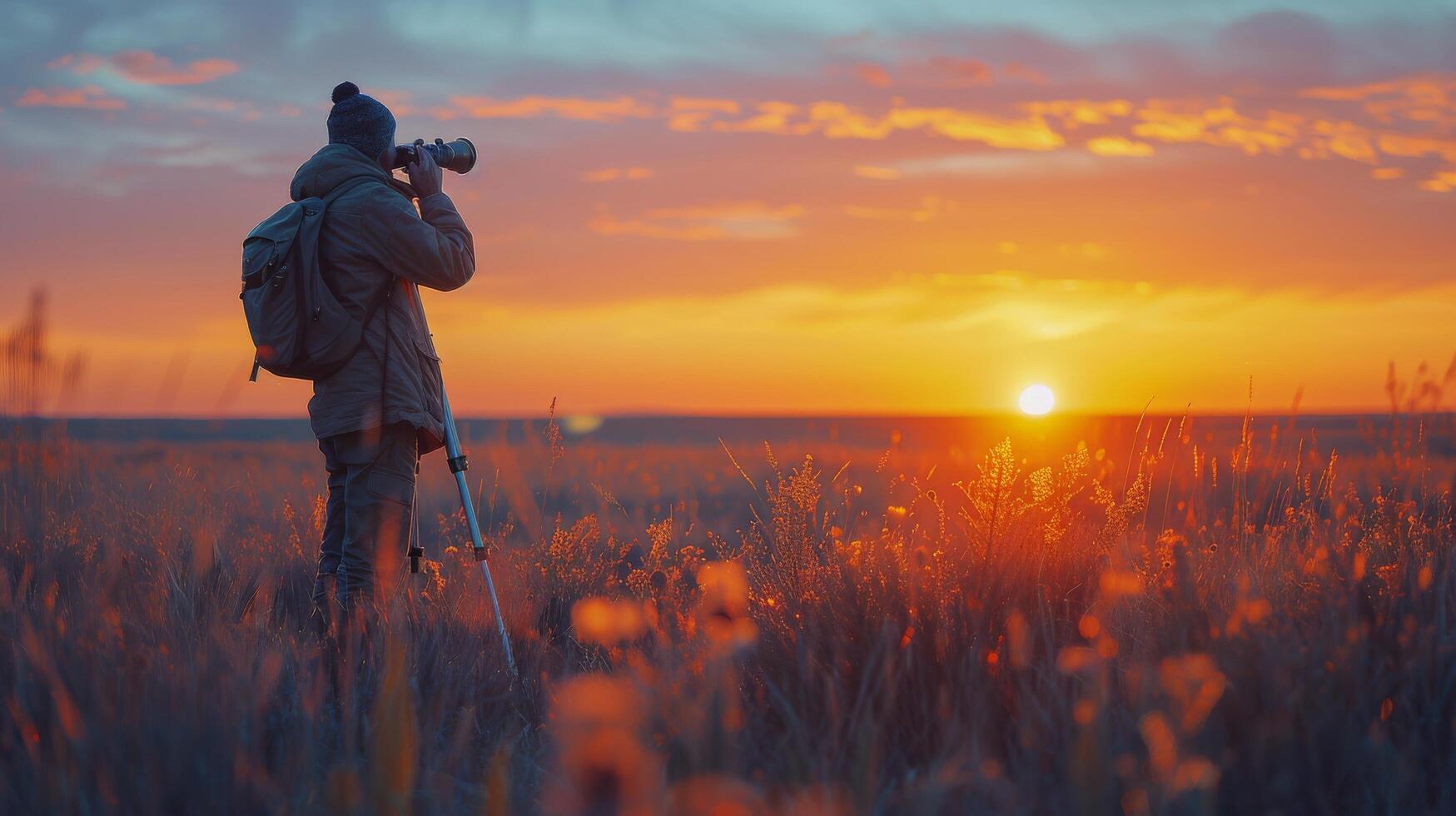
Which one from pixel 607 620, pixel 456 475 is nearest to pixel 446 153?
pixel 456 475

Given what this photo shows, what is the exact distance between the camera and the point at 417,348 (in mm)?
4293

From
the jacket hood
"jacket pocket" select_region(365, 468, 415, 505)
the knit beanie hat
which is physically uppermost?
the knit beanie hat

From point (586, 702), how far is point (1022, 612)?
62.8 inches

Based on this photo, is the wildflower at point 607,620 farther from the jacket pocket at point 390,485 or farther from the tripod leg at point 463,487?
the jacket pocket at point 390,485

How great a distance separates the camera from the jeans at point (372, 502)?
13.8ft

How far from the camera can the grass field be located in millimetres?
2424

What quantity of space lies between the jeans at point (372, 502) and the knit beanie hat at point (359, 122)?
112 cm

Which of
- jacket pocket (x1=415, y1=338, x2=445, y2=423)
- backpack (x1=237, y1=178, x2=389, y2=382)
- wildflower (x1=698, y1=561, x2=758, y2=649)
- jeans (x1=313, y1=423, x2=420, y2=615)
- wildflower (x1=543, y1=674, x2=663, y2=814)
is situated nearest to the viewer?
wildflower (x1=543, y1=674, x2=663, y2=814)

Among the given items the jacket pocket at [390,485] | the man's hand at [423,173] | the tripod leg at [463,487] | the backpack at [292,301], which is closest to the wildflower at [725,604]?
the tripod leg at [463,487]

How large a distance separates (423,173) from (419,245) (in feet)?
1.42

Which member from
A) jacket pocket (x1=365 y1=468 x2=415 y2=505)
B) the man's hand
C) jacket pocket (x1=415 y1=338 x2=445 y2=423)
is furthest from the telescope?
jacket pocket (x1=365 y1=468 x2=415 y2=505)

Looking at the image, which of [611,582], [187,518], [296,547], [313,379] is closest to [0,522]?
[187,518]

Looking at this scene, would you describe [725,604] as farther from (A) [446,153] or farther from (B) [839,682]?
(A) [446,153]

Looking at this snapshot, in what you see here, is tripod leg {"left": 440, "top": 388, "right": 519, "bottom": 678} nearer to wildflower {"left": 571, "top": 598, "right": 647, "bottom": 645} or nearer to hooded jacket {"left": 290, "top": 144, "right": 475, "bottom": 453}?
hooded jacket {"left": 290, "top": 144, "right": 475, "bottom": 453}
